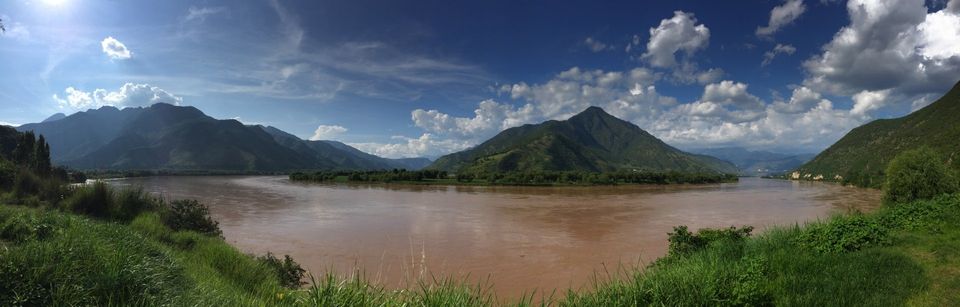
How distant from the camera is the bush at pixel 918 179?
109 ft

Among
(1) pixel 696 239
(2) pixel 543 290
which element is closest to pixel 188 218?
(2) pixel 543 290

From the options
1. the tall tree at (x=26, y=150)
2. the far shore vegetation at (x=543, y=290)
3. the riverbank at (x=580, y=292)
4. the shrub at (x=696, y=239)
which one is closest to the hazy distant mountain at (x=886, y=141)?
the shrub at (x=696, y=239)

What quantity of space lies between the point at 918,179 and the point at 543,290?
41.5 metres

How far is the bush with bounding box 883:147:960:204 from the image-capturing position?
109ft

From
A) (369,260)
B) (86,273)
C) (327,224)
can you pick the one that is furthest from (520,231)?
(86,273)

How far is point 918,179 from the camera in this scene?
110ft

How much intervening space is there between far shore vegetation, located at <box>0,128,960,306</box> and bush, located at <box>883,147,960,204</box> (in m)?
24.8

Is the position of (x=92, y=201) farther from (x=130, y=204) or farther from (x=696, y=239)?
(x=696, y=239)

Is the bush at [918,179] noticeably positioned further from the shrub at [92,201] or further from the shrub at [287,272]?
the shrub at [92,201]

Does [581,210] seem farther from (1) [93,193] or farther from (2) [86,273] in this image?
(2) [86,273]

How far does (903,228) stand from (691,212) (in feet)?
146

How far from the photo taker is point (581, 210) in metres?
55.7

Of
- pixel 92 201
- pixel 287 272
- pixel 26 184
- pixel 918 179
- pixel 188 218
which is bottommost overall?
pixel 287 272

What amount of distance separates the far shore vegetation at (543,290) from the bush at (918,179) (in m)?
24.8
